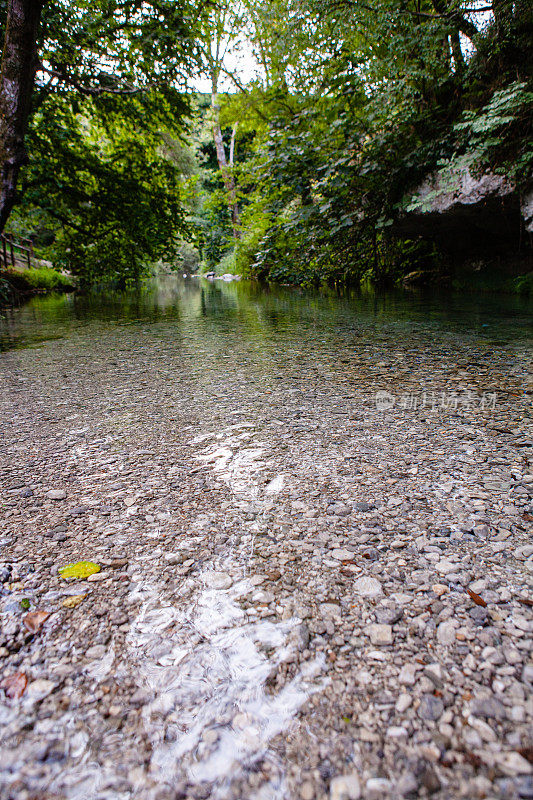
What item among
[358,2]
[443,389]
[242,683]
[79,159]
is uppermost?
[358,2]

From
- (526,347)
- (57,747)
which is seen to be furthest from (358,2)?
(57,747)

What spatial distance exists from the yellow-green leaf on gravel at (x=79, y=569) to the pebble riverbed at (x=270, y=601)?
2 centimetres

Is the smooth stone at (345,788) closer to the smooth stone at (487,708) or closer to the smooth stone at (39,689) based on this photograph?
the smooth stone at (487,708)

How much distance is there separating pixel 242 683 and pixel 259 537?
1.22 feet

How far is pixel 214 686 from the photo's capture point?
681 mm

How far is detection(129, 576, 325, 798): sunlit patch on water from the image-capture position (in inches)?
22.4

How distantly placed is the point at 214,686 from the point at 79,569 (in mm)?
432

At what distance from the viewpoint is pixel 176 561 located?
0.96m

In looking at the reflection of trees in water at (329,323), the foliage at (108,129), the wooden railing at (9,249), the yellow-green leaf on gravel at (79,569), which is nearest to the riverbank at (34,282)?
the wooden railing at (9,249)

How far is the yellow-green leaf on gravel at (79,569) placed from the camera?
917 millimetres

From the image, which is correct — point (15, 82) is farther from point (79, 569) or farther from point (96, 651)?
point (96, 651)

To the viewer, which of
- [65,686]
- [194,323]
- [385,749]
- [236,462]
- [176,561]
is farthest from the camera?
[194,323]

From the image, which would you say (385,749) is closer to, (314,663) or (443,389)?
(314,663)

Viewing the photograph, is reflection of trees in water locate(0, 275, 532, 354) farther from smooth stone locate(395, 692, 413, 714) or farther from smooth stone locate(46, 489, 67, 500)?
smooth stone locate(395, 692, 413, 714)
